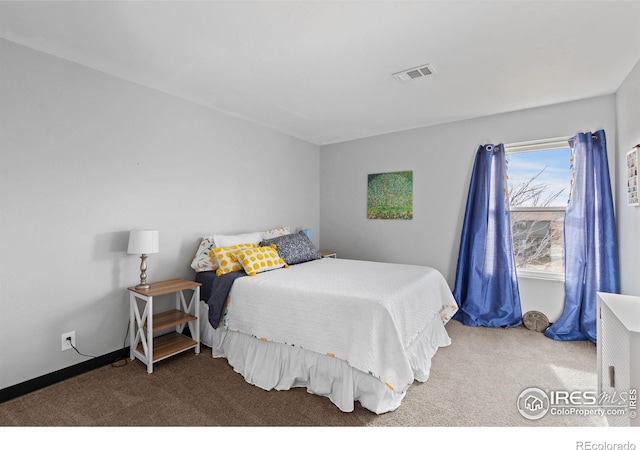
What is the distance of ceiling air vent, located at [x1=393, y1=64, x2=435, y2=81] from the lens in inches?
96.4

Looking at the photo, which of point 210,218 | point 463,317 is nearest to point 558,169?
point 463,317

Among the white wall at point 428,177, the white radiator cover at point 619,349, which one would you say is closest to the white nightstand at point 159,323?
the white wall at point 428,177

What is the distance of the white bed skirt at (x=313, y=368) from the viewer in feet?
6.34

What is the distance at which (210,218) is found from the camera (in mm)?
3330

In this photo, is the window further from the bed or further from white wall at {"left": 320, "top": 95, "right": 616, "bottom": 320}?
the bed

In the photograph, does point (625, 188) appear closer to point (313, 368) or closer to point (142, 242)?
point (313, 368)

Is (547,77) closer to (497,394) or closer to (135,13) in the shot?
(497,394)

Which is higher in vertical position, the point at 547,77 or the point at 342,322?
the point at 547,77

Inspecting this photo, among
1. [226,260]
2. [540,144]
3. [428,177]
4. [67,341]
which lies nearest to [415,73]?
[428,177]

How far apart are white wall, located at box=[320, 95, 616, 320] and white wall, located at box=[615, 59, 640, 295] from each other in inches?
8.7

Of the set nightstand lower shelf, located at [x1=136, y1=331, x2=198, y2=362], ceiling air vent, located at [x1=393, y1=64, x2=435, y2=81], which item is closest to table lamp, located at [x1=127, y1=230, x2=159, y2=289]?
nightstand lower shelf, located at [x1=136, y1=331, x2=198, y2=362]

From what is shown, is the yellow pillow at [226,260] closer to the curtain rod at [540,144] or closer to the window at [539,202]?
the window at [539,202]
